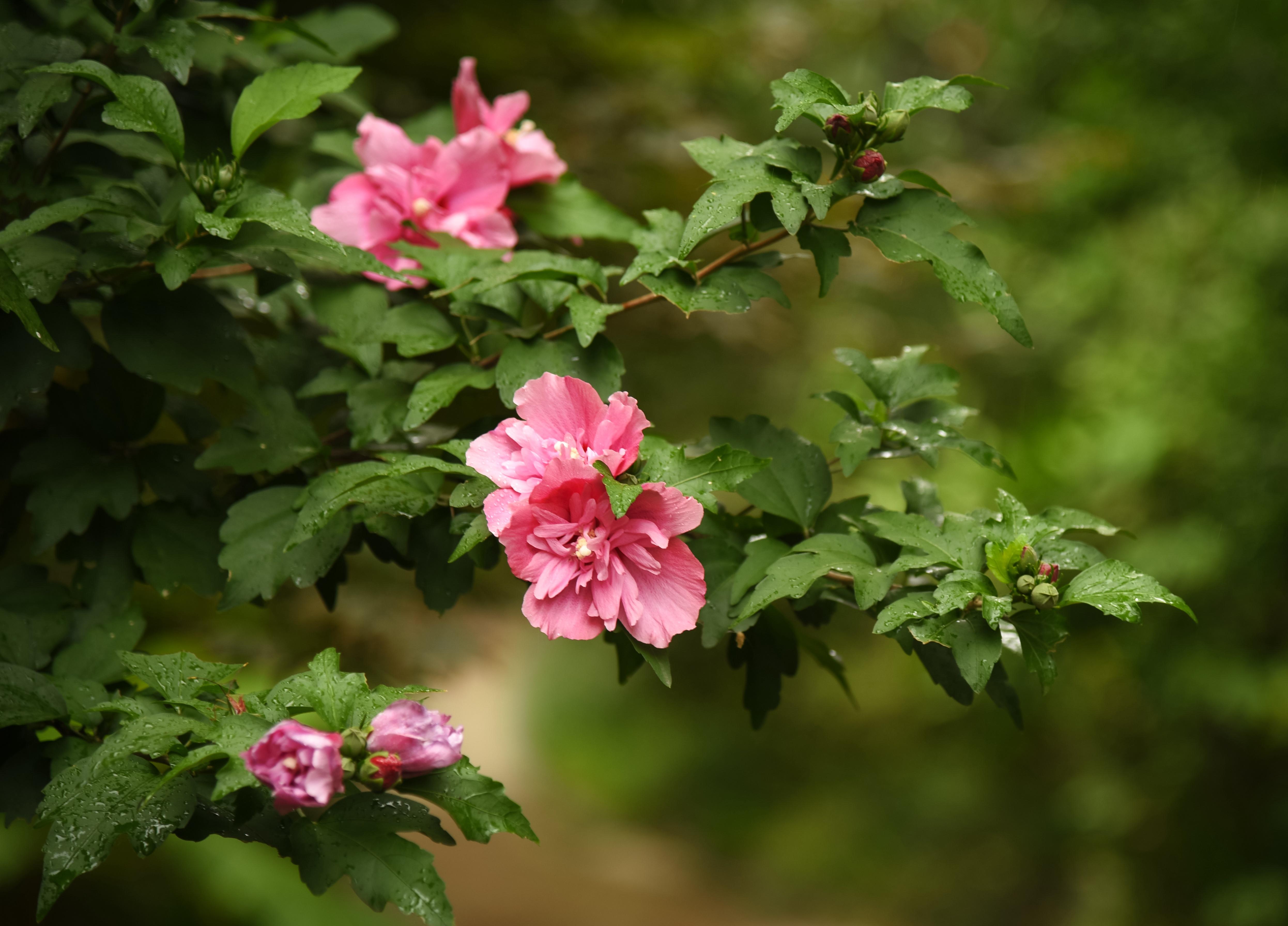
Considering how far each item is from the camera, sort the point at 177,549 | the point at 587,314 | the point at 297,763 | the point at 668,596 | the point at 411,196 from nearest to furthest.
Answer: the point at 297,763
the point at 668,596
the point at 587,314
the point at 177,549
the point at 411,196

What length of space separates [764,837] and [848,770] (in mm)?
601

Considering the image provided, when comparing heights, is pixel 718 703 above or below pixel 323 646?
below

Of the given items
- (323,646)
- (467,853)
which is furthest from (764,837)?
(323,646)

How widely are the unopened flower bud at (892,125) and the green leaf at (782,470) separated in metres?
0.29

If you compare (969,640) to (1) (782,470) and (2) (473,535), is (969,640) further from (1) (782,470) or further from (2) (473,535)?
(2) (473,535)

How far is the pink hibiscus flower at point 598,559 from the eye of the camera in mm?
739

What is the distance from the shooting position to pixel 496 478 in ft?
2.48

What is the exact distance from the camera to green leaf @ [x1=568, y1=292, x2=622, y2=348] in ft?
2.80

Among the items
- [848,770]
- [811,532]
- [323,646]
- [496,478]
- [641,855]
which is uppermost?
[496,478]

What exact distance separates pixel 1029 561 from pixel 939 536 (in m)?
0.08

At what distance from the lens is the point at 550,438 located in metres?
0.79

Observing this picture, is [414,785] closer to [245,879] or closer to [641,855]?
[245,879]

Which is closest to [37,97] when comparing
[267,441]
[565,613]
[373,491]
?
[267,441]

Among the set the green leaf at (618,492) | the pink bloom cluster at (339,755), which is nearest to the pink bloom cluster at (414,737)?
the pink bloom cluster at (339,755)
